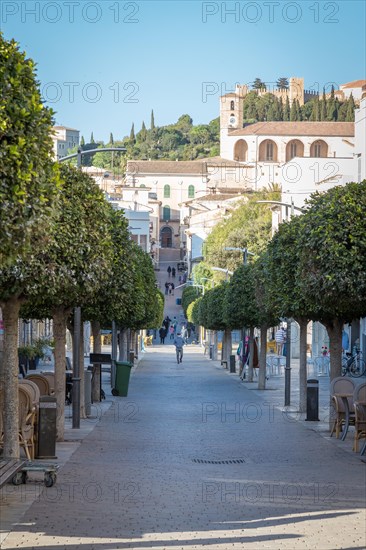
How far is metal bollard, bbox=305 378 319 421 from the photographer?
27.2m

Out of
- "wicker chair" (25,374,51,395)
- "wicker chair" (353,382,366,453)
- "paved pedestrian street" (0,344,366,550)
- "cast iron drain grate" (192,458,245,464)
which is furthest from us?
"wicker chair" (25,374,51,395)

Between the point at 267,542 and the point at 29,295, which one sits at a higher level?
the point at 29,295

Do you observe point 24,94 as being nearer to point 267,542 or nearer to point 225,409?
point 267,542

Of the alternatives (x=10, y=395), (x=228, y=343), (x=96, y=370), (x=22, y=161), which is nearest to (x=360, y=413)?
(x=10, y=395)

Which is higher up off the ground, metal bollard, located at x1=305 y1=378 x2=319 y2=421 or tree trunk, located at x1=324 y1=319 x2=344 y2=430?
tree trunk, located at x1=324 y1=319 x2=344 y2=430

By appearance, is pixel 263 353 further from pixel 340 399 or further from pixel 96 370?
pixel 340 399

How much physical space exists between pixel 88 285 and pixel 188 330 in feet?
340

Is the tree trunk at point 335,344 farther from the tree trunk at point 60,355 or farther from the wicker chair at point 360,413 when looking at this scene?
the tree trunk at point 60,355

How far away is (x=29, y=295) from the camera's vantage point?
18453 mm

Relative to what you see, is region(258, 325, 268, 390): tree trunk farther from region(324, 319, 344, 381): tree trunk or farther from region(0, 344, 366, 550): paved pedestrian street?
region(324, 319, 344, 381): tree trunk

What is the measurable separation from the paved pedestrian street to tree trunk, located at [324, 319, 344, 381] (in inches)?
56.6

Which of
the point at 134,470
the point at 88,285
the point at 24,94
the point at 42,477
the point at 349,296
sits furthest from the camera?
the point at 349,296

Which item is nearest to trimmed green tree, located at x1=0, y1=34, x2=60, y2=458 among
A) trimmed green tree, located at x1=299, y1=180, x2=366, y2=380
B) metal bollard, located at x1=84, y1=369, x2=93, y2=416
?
trimmed green tree, located at x1=299, y1=180, x2=366, y2=380

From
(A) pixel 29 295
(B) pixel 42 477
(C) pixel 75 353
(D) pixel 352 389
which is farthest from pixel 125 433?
(B) pixel 42 477
